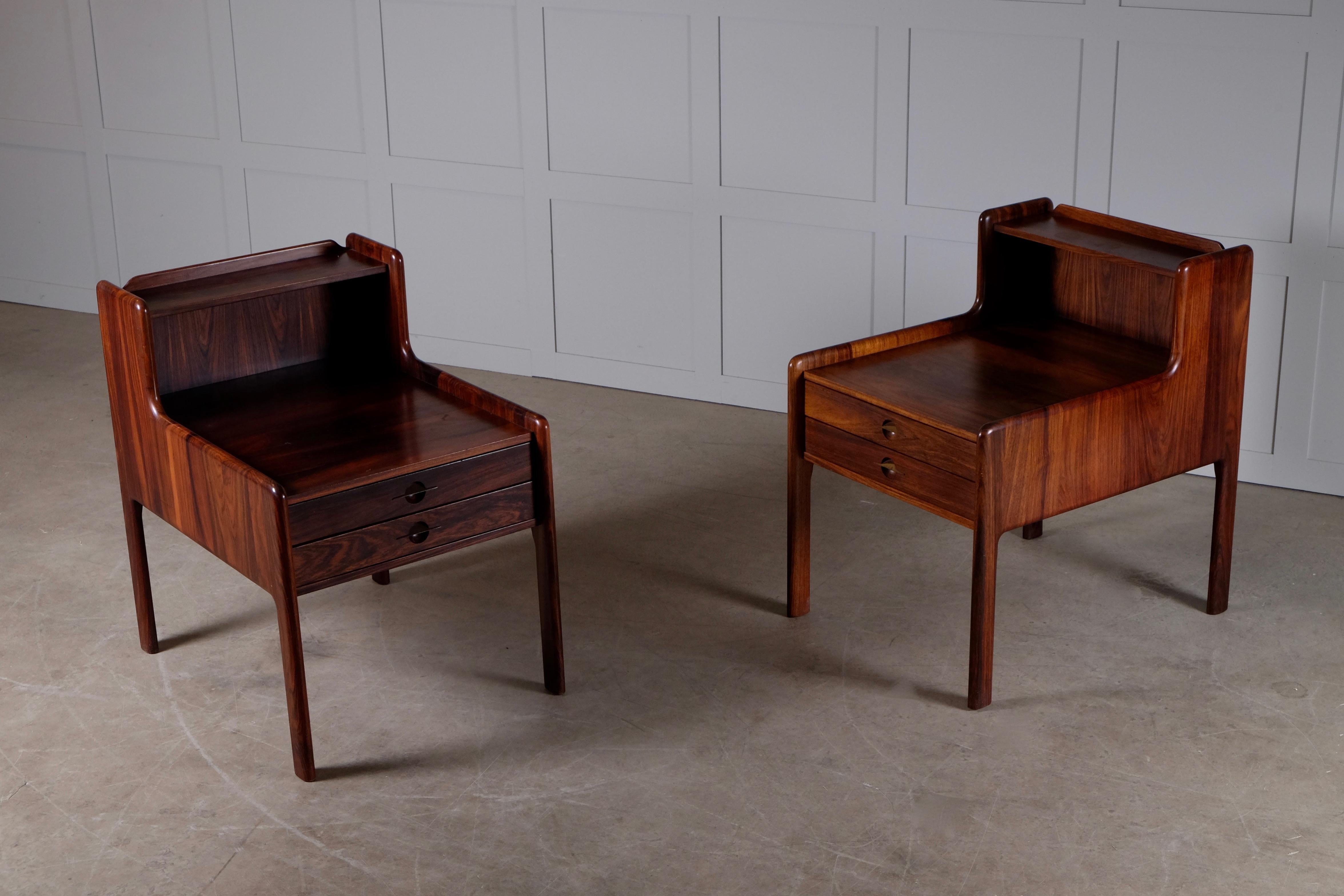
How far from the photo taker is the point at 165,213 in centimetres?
545

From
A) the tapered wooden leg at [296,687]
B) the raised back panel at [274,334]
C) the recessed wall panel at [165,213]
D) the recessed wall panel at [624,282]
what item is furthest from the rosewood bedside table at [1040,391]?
the recessed wall panel at [165,213]

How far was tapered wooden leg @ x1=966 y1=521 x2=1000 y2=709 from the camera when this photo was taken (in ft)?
9.32

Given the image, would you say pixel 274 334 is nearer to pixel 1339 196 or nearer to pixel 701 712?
pixel 701 712

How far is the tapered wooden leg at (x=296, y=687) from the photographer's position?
264 cm

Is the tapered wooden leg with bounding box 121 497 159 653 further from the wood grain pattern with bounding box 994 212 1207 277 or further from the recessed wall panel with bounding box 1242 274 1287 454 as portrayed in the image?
the recessed wall panel with bounding box 1242 274 1287 454

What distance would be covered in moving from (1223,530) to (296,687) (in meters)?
2.07

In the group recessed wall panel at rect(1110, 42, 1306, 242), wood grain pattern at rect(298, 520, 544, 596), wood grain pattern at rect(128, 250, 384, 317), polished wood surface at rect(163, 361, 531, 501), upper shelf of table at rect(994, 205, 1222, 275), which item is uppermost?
recessed wall panel at rect(1110, 42, 1306, 242)

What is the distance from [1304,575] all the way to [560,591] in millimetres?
1825

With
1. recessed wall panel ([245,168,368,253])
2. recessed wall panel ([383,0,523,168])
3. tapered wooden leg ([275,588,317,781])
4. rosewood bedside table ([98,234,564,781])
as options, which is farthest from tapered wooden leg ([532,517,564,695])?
recessed wall panel ([245,168,368,253])

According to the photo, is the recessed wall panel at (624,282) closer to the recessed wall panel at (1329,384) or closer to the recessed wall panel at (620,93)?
the recessed wall panel at (620,93)

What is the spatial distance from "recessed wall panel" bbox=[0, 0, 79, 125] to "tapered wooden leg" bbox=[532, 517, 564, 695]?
139 inches

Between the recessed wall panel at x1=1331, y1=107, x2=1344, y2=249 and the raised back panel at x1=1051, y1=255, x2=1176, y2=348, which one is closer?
the raised back panel at x1=1051, y1=255, x2=1176, y2=348

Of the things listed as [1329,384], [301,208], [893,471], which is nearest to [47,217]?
[301,208]

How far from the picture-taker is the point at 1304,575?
3502 millimetres
